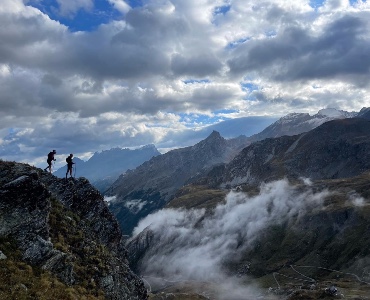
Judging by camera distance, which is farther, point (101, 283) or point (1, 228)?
point (101, 283)

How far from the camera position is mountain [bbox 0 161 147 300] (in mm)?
36906

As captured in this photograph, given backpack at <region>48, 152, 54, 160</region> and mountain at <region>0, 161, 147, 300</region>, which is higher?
backpack at <region>48, 152, 54, 160</region>

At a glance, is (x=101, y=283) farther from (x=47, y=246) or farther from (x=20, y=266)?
(x=20, y=266)

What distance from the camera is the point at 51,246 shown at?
43.3 m

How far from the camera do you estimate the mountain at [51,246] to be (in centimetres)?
3691

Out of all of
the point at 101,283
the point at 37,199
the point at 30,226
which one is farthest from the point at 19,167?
the point at 101,283

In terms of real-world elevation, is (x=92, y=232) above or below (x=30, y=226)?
below

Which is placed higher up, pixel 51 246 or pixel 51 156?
pixel 51 156

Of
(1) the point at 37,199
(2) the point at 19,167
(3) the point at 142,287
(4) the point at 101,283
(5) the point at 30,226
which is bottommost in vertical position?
(3) the point at 142,287

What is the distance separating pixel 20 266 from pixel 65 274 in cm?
553

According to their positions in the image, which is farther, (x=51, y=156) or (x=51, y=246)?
(x=51, y=156)

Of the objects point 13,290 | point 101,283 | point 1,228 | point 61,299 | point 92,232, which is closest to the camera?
point 13,290

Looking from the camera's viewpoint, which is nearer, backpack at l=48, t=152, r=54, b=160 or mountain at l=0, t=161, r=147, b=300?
mountain at l=0, t=161, r=147, b=300

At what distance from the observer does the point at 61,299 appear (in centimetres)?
3584
